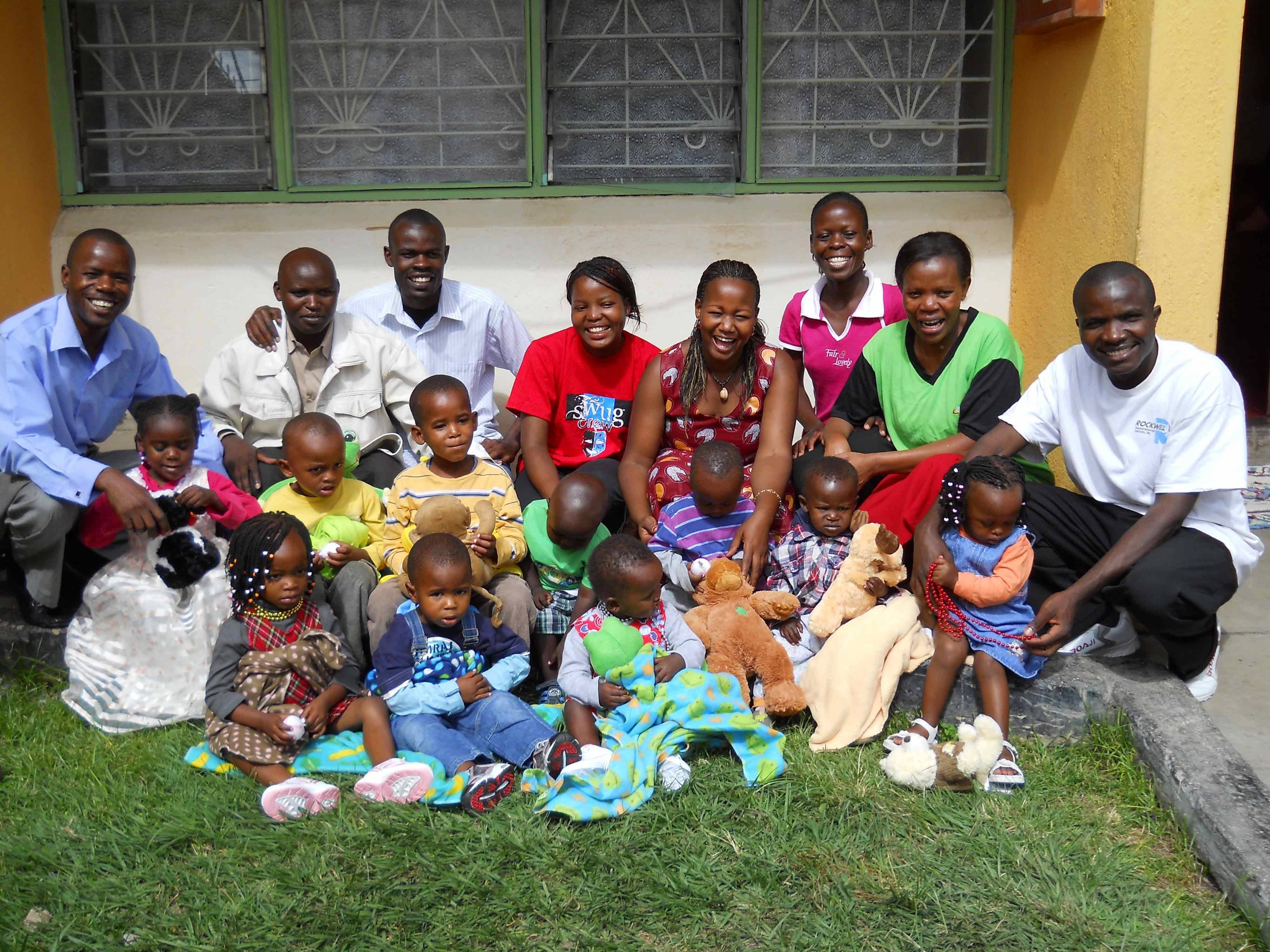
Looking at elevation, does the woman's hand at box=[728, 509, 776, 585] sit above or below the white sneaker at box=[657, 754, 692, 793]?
above

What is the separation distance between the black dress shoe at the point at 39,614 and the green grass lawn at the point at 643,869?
779 mm

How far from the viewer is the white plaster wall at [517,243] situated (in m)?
5.48

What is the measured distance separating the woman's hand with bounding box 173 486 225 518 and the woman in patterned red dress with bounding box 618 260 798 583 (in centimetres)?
137

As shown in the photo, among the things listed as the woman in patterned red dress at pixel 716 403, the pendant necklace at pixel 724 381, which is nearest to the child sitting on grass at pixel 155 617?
the woman in patterned red dress at pixel 716 403

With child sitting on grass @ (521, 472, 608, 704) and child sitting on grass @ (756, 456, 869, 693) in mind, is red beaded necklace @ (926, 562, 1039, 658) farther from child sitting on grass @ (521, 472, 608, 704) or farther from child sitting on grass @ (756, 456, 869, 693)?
child sitting on grass @ (521, 472, 608, 704)

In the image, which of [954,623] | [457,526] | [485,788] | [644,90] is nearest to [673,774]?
[485,788]

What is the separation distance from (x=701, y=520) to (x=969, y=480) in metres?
0.90

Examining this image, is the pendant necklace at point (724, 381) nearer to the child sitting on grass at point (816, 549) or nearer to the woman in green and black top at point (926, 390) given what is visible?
the woman in green and black top at point (926, 390)

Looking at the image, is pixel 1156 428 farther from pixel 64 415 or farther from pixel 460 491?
pixel 64 415

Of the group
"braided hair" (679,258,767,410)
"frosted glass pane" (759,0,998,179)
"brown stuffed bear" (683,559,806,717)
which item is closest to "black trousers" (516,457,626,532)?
"braided hair" (679,258,767,410)

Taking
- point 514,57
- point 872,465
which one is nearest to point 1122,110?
point 872,465

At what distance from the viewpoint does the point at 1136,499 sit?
353cm

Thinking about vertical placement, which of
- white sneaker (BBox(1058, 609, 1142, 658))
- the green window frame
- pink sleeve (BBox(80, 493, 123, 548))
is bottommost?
white sneaker (BBox(1058, 609, 1142, 658))

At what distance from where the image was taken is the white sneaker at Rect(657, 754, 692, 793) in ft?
10.0
